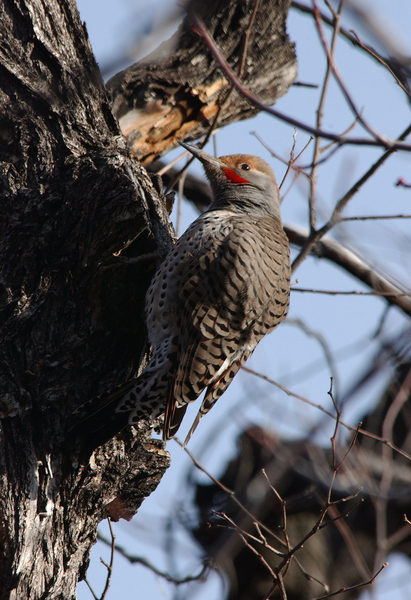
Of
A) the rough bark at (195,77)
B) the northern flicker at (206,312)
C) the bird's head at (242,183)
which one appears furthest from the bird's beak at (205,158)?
the northern flicker at (206,312)

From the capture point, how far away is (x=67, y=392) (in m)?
2.95

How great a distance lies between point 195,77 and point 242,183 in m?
0.87

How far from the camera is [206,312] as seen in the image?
3.41 metres

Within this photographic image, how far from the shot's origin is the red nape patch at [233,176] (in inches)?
177

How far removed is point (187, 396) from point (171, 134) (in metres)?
2.23

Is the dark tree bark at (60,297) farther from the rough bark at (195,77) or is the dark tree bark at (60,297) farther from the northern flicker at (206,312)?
the rough bark at (195,77)

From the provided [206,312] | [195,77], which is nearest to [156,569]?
[206,312]

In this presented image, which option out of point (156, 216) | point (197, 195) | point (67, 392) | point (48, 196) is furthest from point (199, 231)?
point (197, 195)

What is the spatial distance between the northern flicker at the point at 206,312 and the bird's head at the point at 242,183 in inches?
24.2

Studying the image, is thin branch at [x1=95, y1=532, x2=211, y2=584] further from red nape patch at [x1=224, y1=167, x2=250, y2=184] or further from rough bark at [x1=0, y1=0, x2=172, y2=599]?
red nape patch at [x1=224, y1=167, x2=250, y2=184]

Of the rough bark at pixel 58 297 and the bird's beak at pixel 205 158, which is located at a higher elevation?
the bird's beak at pixel 205 158

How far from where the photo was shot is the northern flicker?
331 cm

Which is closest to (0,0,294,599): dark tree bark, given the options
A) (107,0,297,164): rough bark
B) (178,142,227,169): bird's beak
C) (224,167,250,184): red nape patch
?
(107,0,297,164): rough bark

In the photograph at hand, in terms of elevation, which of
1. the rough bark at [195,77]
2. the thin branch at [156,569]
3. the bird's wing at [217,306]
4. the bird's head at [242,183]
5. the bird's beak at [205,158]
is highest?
the rough bark at [195,77]
